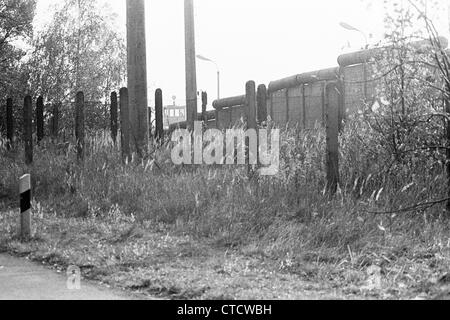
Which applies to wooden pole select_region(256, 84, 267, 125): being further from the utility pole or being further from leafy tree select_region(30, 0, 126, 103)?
leafy tree select_region(30, 0, 126, 103)

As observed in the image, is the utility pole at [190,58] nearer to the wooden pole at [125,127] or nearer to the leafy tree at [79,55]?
the wooden pole at [125,127]

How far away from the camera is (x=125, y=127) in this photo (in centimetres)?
1235

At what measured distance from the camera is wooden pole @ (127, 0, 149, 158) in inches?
485

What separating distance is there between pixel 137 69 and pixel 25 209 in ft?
15.5

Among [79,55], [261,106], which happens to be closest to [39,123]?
[261,106]

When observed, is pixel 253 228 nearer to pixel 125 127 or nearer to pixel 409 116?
pixel 409 116

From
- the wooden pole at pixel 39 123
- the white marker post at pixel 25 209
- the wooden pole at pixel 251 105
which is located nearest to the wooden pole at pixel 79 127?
the wooden pole at pixel 39 123

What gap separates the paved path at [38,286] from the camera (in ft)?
18.1

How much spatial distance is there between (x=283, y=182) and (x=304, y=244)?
2.20 m

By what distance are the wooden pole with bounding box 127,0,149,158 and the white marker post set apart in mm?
3955

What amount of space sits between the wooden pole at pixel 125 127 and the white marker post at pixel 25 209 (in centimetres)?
348

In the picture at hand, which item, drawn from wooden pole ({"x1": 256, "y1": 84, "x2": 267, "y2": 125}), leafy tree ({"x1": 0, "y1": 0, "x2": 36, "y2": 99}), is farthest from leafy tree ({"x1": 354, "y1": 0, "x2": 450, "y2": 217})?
leafy tree ({"x1": 0, "y1": 0, "x2": 36, "y2": 99})

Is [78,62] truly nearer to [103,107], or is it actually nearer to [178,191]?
[103,107]
